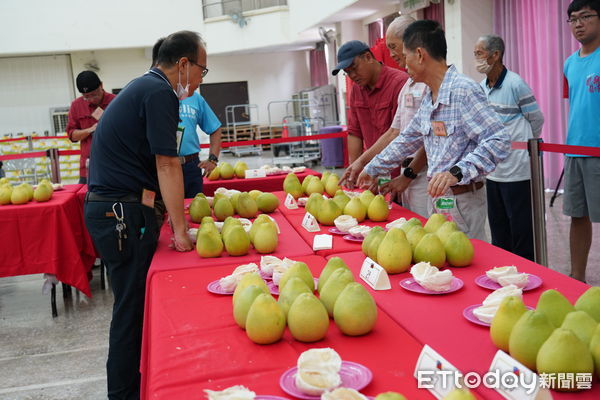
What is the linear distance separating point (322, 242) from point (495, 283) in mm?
755

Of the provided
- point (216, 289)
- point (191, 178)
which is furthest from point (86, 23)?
point (216, 289)

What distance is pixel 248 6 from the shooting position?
19141 mm

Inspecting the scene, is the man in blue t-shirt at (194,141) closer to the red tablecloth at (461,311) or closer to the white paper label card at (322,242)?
the white paper label card at (322,242)

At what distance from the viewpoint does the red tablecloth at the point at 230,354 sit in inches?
45.0

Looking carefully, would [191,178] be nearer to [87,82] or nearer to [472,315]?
[87,82]

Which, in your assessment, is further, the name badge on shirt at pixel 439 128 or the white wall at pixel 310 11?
the white wall at pixel 310 11

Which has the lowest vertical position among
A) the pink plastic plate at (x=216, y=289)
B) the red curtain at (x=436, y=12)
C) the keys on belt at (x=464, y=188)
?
the pink plastic plate at (x=216, y=289)

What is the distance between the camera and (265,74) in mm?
21125

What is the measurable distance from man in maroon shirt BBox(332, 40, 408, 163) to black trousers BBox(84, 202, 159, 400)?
1.60 metres

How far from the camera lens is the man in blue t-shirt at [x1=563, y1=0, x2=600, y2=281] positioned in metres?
3.42

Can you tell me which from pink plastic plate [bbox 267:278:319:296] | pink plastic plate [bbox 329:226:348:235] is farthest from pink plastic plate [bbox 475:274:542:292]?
pink plastic plate [bbox 329:226:348:235]

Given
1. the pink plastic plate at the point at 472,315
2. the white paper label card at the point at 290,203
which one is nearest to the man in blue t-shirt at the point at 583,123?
the white paper label card at the point at 290,203

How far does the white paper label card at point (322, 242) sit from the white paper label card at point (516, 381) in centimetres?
113

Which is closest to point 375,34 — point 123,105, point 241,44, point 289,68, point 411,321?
point 241,44
